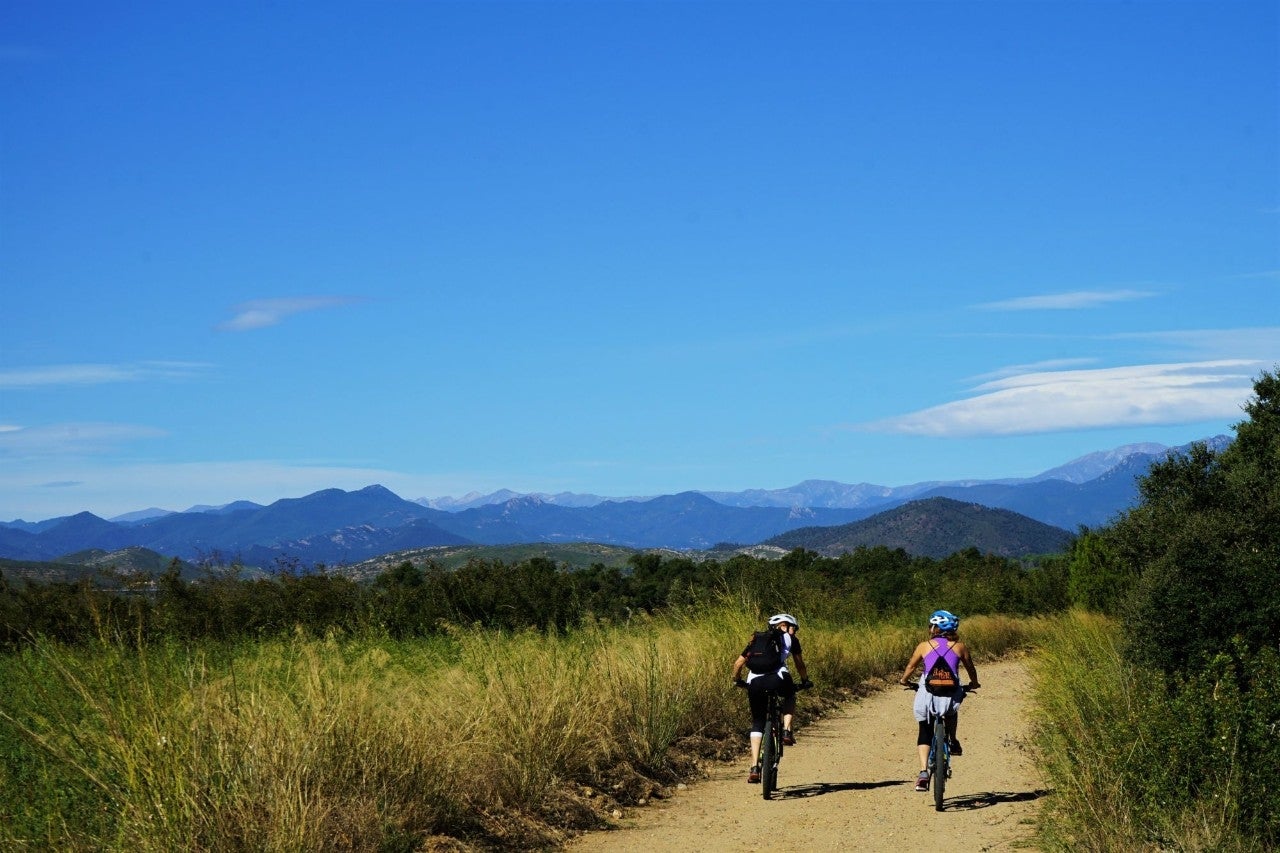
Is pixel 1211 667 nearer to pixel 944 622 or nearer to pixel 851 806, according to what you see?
pixel 944 622

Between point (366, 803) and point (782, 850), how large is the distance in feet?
10.3

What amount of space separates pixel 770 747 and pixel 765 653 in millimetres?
950

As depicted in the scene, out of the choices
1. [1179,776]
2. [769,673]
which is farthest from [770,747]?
[1179,776]

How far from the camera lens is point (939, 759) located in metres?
10.8

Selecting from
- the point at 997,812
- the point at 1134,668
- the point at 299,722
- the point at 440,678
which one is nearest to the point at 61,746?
the point at 299,722

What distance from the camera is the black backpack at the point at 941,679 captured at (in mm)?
11180

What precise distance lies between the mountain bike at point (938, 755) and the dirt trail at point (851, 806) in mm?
189

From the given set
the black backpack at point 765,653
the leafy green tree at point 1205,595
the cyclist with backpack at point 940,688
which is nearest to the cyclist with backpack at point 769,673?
the black backpack at point 765,653

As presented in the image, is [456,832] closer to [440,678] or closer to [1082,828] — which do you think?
[440,678]

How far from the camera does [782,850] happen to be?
9.07 m

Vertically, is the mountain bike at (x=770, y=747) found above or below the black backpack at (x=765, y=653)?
below

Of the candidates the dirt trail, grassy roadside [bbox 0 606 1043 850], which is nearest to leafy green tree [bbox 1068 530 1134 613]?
the dirt trail

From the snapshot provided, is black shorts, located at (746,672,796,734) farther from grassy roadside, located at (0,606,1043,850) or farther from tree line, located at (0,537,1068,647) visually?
tree line, located at (0,537,1068,647)

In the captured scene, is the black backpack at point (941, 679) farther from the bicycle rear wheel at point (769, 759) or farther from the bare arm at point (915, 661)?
the bicycle rear wheel at point (769, 759)
